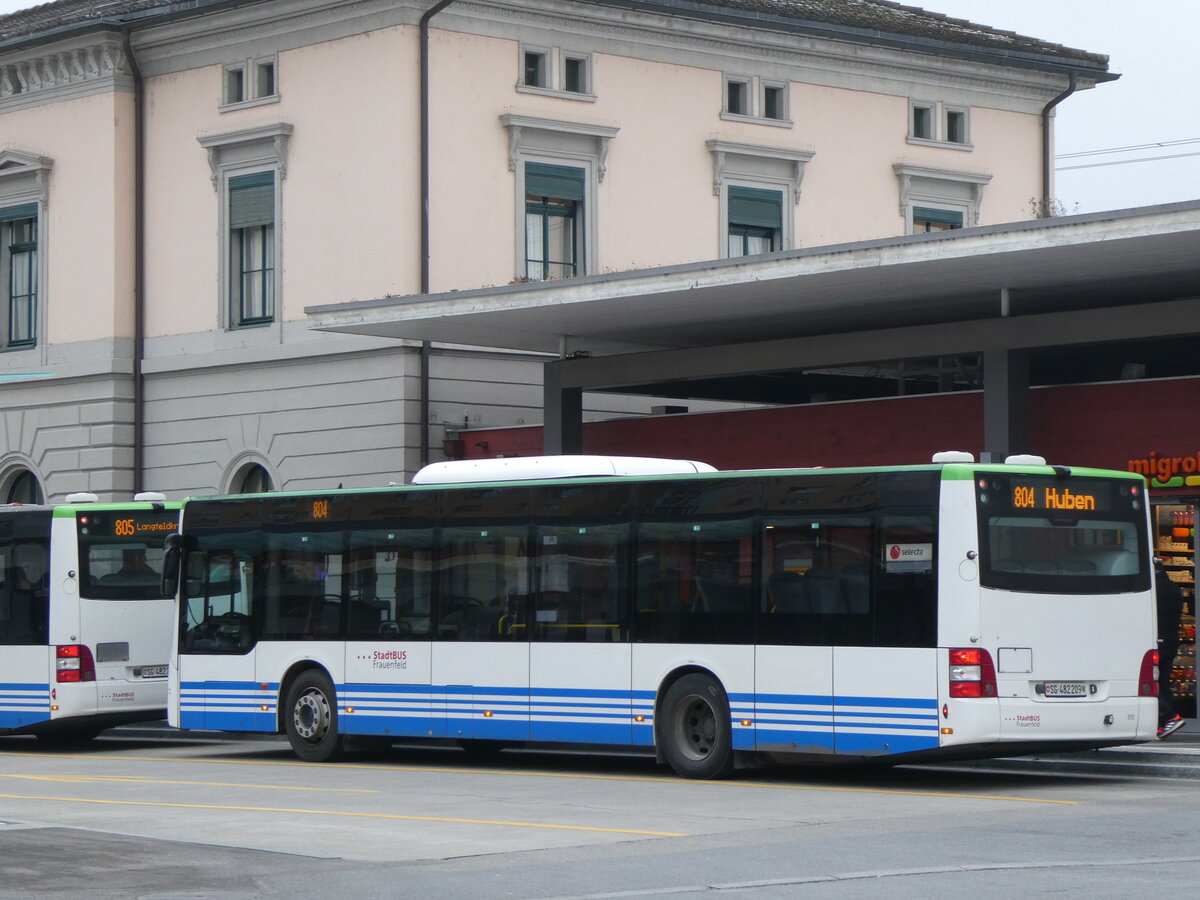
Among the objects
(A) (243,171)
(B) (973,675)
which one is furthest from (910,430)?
(A) (243,171)

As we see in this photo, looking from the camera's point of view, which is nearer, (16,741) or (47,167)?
(16,741)

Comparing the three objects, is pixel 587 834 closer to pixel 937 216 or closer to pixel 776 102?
pixel 776 102

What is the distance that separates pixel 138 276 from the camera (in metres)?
35.1

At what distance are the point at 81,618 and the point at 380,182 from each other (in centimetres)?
1002

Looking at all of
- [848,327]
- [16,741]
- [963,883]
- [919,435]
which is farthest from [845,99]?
[963,883]

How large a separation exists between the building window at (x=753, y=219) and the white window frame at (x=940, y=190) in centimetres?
266

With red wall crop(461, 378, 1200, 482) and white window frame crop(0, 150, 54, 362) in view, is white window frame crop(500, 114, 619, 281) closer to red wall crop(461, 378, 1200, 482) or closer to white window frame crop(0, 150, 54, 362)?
red wall crop(461, 378, 1200, 482)

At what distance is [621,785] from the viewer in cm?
1783

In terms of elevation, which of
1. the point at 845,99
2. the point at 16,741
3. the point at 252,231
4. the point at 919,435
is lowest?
the point at 16,741

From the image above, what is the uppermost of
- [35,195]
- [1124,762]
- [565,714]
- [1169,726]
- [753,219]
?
[35,195]

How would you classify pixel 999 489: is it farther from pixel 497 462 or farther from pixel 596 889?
pixel 596 889

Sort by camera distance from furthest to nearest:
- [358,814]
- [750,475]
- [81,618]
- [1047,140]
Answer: [1047,140] → [81,618] → [750,475] → [358,814]

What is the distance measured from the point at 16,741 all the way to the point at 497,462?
32.1ft

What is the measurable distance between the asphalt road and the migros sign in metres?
4.69
